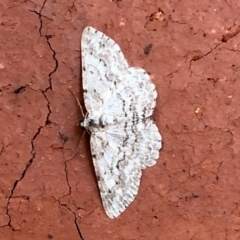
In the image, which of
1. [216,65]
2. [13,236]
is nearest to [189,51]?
[216,65]

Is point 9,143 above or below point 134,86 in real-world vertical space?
below

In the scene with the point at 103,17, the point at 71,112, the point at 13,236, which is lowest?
the point at 13,236

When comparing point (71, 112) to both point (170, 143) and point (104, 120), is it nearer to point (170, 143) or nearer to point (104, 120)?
point (104, 120)
